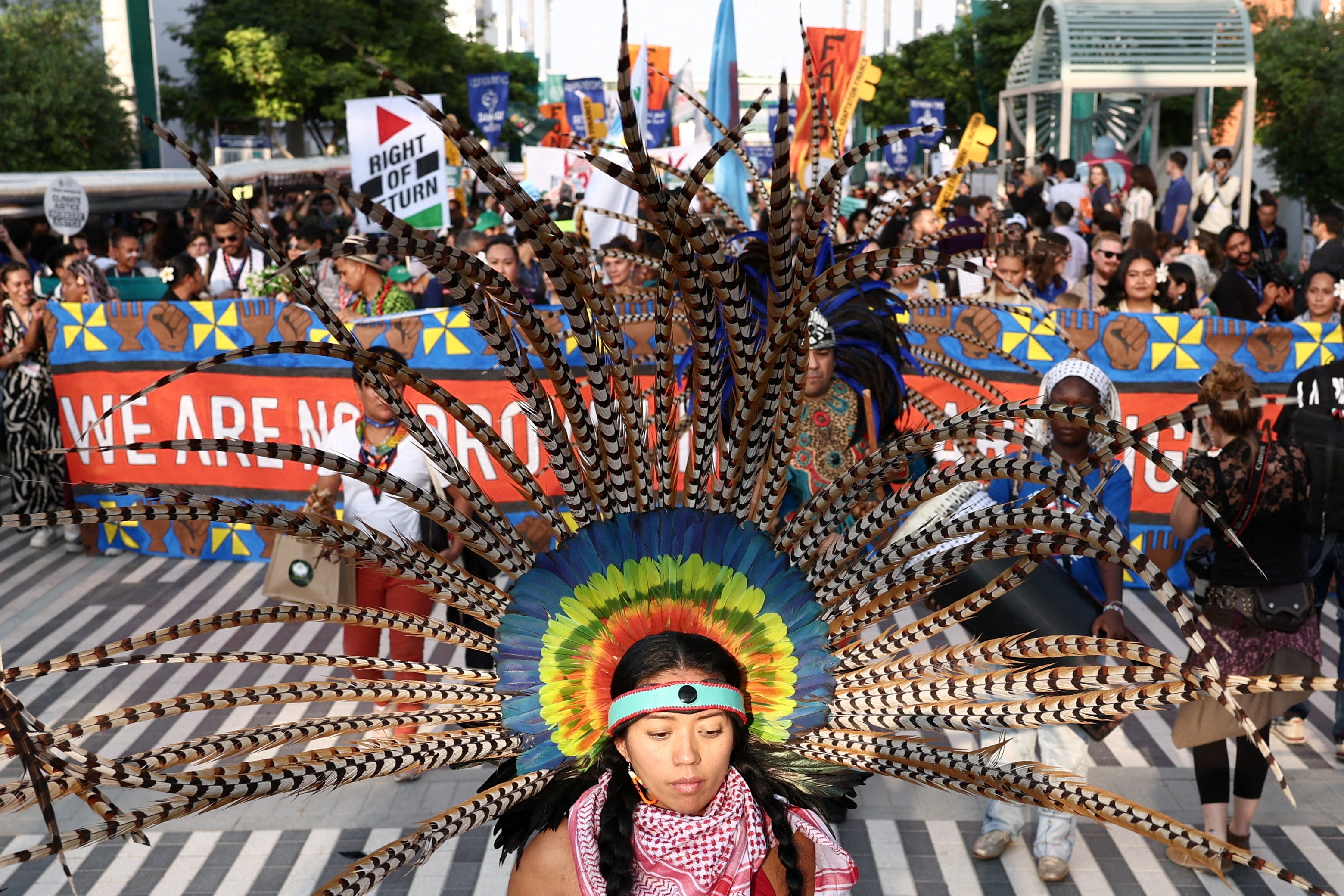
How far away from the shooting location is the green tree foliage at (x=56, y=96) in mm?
26188

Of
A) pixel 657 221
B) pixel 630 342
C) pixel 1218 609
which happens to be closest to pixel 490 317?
pixel 657 221

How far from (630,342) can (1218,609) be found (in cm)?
351

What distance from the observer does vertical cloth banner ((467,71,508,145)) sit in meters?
24.8

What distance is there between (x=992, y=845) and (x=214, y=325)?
18.6 feet

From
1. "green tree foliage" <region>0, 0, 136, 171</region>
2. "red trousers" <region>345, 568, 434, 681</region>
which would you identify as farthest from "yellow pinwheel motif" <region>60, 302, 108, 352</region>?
"green tree foliage" <region>0, 0, 136, 171</region>

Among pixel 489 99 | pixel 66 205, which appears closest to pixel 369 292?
pixel 66 205

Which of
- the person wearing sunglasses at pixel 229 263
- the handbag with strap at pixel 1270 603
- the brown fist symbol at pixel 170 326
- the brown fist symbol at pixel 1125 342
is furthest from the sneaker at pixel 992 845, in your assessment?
the person wearing sunglasses at pixel 229 263

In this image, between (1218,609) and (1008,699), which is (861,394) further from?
(1008,699)

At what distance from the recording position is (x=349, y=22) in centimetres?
3916

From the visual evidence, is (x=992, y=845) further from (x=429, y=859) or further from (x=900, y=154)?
(x=900, y=154)

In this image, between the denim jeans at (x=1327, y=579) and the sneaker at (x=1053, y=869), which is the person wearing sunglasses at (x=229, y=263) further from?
the denim jeans at (x=1327, y=579)

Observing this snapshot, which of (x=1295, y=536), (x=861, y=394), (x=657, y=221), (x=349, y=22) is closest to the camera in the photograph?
(x=657, y=221)

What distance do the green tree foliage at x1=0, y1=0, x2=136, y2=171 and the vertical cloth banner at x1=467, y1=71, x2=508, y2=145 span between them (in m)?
9.27

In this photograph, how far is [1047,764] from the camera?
4.19 metres
